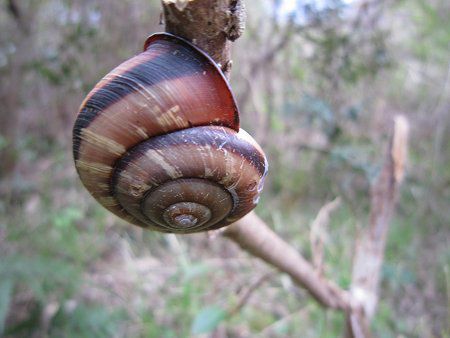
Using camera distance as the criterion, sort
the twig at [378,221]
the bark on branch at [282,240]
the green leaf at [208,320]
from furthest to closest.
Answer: the green leaf at [208,320] < the twig at [378,221] < the bark on branch at [282,240]

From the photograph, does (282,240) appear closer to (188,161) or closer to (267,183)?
(188,161)

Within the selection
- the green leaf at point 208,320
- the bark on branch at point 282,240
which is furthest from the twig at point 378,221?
the green leaf at point 208,320

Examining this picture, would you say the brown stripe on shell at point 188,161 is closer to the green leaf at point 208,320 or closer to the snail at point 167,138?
the snail at point 167,138

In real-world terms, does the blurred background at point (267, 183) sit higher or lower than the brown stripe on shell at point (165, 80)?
lower

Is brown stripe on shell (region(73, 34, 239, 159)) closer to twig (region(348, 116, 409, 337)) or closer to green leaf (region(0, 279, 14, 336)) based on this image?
twig (region(348, 116, 409, 337))

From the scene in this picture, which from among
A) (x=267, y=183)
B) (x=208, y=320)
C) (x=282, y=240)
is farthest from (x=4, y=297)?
(x=267, y=183)

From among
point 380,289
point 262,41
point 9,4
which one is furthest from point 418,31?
point 9,4

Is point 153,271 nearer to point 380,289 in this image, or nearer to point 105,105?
point 380,289

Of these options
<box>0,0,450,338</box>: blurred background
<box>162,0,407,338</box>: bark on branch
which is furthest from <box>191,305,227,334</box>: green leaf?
<box>162,0,407,338</box>: bark on branch
